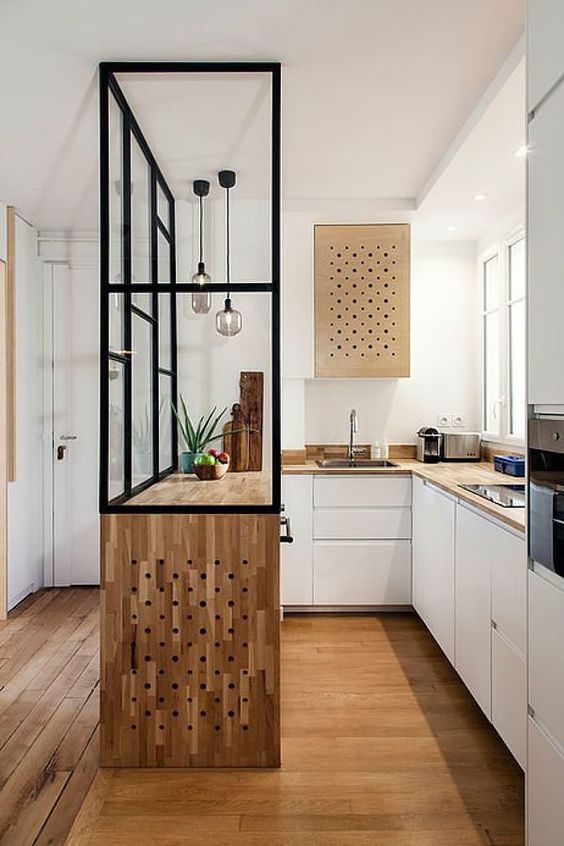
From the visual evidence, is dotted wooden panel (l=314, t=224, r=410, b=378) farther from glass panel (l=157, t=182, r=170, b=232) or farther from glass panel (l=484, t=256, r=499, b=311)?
glass panel (l=157, t=182, r=170, b=232)

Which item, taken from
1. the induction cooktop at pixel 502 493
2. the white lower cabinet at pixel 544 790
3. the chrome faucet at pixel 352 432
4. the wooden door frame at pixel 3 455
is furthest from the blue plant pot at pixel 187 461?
the chrome faucet at pixel 352 432

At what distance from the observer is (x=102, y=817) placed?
211 centimetres

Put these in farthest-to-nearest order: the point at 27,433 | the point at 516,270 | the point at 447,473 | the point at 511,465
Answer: the point at 27,433, the point at 516,270, the point at 447,473, the point at 511,465

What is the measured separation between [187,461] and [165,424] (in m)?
0.17

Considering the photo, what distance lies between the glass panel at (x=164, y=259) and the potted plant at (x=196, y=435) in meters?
0.57

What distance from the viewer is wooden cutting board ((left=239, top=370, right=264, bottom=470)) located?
8.96 feet

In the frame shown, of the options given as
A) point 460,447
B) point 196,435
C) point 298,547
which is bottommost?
point 298,547

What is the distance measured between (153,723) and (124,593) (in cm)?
47

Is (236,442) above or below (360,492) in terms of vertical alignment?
above

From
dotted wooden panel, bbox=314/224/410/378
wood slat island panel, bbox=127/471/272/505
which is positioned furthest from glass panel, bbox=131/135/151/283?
dotted wooden panel, bbox=314/224/410/378

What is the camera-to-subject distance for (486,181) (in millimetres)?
3465

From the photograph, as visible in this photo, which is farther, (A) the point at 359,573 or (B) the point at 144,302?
(A) the point at 359,573

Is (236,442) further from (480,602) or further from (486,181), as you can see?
(486,181)

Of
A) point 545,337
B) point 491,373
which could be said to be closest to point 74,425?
point 491,373
